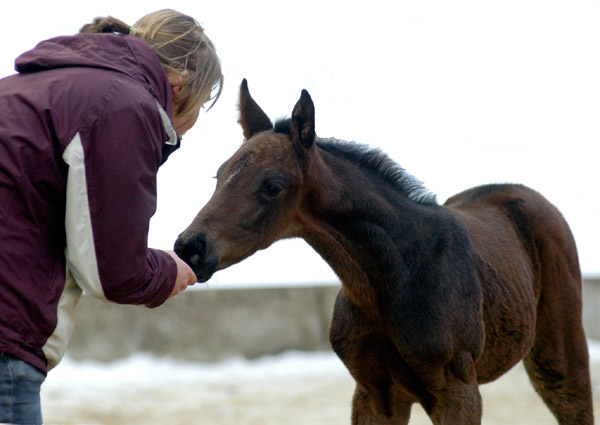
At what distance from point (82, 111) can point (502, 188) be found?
113 inches

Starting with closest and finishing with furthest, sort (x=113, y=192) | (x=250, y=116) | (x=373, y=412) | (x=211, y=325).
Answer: (x=113, y=192)
(x=250, y=116)
(x=373, y=412)
(x=211, y=325)

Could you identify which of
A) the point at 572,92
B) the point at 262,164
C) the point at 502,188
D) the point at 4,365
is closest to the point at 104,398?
the point at 502,188

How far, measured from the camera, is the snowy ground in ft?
17.8

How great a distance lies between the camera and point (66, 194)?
1.73 m

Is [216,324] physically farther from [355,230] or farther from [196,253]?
[196,253]

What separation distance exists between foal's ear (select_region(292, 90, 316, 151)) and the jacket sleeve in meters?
→ 1.05

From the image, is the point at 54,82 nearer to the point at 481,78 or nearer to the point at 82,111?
the point at 82,111

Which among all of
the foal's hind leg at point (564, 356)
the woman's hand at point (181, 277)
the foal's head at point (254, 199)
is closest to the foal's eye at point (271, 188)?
the foal's head at point (254, 199)

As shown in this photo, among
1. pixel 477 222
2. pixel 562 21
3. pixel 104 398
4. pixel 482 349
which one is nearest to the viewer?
pixel 482 349

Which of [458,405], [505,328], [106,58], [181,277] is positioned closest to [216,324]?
[505,328]

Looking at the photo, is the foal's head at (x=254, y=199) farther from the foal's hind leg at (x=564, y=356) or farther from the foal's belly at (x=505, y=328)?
the foal's hind leg at (x=564, y=356)

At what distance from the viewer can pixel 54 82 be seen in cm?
174

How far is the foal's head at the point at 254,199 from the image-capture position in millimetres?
2510

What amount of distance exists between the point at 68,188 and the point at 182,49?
1.79ft
